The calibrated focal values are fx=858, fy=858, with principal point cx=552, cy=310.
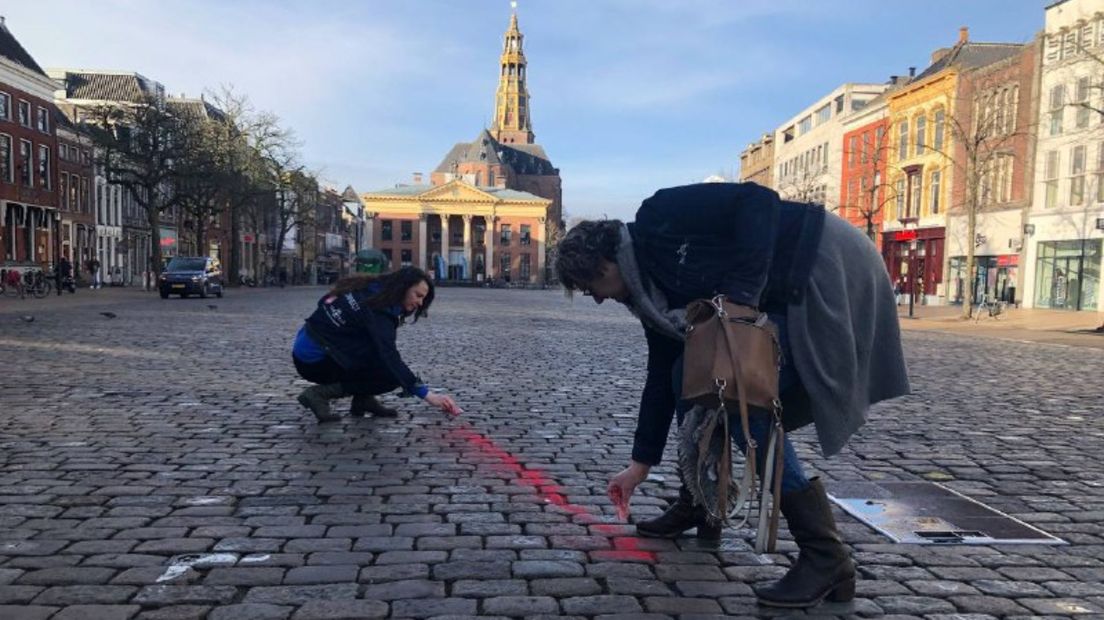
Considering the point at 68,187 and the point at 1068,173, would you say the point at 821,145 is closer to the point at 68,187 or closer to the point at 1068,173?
the point at 1068,173

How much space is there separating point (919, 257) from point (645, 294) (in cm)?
4631

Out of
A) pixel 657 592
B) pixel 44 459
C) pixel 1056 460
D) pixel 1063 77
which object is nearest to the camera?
pixel 657 592

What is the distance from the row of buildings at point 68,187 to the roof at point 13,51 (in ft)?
0.23

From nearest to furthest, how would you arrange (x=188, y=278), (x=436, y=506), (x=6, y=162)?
(x=436, y=506)
(x=188, y=278)
(x=6, y=162)

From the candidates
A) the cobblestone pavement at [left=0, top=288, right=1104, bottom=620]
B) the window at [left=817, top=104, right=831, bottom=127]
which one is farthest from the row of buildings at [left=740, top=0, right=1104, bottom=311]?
the cobblestone pavement at [left=0, top=288, right=1104, bottom=620]

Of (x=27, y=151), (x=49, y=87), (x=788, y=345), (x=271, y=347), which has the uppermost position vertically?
(x=49, y=87)

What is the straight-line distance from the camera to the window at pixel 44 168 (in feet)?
148

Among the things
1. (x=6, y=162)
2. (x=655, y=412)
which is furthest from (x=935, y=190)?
(x=6, y=162)

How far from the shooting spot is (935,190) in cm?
4344

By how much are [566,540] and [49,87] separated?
51055 mm

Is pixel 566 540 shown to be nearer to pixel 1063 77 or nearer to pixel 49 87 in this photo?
pixel 1063 77

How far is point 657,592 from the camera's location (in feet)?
10.5

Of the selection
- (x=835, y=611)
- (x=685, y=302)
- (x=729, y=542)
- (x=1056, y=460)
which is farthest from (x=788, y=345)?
(x=1056, y=460)

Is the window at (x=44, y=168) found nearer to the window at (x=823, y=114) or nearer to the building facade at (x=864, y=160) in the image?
the building facade at (x=864, y=160)
